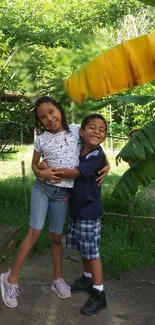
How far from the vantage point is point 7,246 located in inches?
148

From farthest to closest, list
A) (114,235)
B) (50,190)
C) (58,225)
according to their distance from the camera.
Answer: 1. (114,235)
2. (58,225)
3. (50,190)

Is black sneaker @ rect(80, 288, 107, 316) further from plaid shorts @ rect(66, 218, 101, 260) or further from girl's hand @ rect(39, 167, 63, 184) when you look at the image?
girl's hand @ rect(39, 167, 63, 184)

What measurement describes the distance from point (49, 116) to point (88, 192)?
0.70 m

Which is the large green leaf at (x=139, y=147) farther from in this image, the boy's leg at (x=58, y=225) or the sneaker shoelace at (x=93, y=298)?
the sneaker shoelace at (x=93, y=298)

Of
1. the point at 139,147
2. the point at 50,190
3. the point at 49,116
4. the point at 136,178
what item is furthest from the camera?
the point at 136,178

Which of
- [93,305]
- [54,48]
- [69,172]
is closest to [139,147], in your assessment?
[69,172]

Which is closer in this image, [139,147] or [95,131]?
[95,131]

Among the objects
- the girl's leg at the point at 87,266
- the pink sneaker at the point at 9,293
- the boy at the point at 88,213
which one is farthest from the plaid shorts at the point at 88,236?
the pink sneaker at the point at 9,293

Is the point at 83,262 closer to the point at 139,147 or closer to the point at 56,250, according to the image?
the point at 56,250

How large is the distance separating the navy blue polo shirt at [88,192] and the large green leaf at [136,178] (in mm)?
480

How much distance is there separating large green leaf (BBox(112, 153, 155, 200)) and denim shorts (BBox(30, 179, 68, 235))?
0.60 m

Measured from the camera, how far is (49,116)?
6.06ft

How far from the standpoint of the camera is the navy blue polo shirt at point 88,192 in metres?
2.32

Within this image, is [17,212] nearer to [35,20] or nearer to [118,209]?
[118,209]
